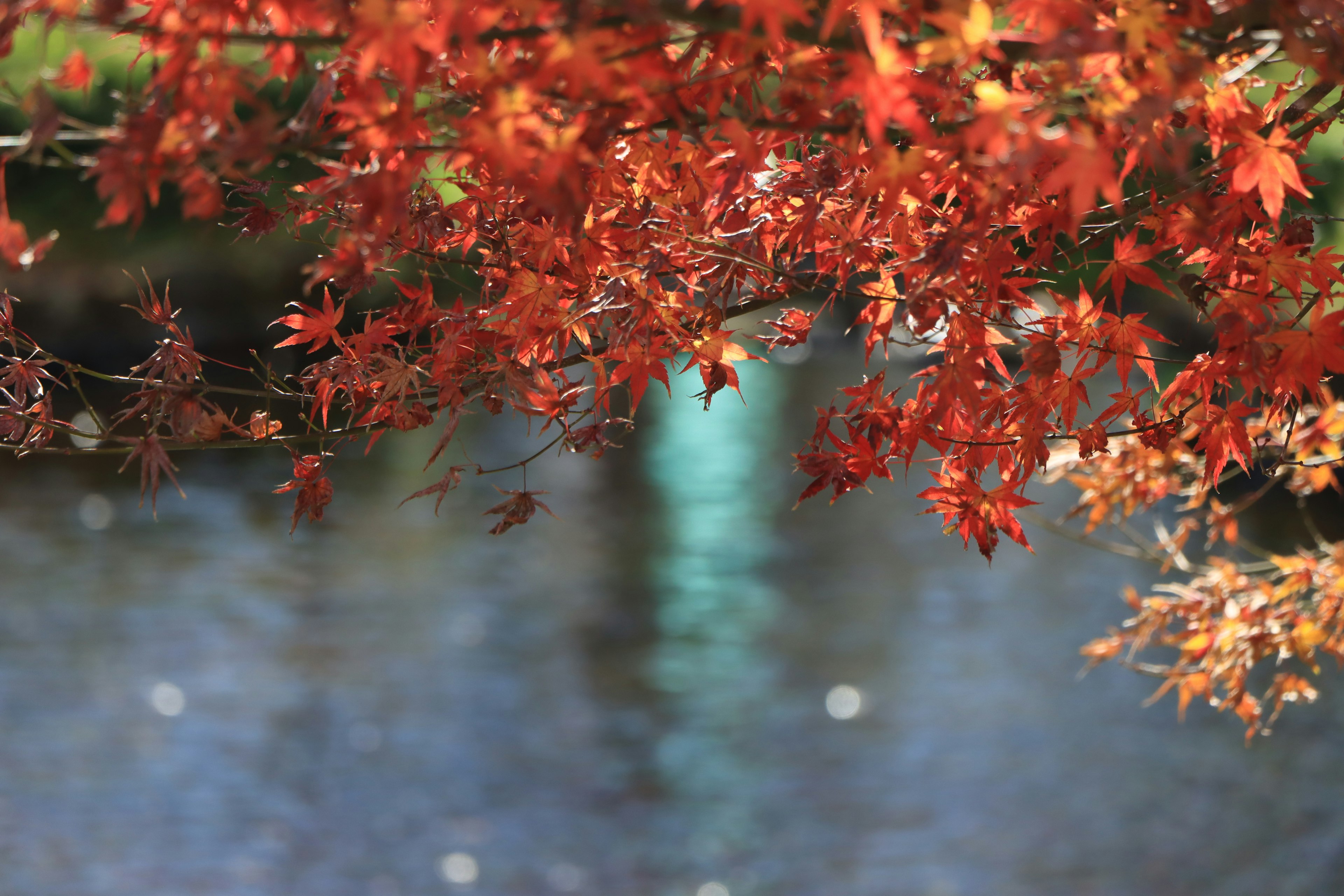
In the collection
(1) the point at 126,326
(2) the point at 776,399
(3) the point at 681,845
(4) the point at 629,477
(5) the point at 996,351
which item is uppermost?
(1) the point at 126,326

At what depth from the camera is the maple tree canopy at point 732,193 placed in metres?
1.31

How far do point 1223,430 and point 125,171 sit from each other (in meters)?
1.75

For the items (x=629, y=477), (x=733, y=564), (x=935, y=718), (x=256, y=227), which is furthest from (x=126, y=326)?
(x=256, y=227)

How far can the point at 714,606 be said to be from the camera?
30.8ft

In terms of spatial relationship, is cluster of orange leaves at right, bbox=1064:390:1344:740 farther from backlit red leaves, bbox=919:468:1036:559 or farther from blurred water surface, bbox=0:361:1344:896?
blurred water surface, bbox=0:361:1344:896

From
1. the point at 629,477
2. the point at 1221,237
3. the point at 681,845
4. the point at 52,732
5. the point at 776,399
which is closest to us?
the point at 1221,237

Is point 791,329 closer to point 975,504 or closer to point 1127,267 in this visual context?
point 975,504

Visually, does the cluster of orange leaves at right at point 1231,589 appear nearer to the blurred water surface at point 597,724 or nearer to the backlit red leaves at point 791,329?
the backlit red leaves at point 791,329

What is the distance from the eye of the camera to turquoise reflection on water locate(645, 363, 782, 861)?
6730mm

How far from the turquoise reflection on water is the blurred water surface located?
1.3 inches

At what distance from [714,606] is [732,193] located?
789 cm

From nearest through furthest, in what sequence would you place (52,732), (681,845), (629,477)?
(681,845), (52,732), (629,477)

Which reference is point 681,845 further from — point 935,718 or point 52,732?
point 52,732

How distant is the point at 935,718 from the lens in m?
7.52
